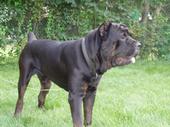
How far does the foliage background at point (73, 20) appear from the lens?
11466 millimetres

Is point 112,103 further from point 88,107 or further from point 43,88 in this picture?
point 88,107

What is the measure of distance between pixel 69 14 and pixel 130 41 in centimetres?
722

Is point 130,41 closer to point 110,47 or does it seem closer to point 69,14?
point 110,47

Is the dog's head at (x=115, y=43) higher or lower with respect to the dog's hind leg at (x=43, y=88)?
higher

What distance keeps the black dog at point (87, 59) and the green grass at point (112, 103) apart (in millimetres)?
538

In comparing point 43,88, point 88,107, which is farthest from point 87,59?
point 43,88

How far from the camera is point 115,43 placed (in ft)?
15.8

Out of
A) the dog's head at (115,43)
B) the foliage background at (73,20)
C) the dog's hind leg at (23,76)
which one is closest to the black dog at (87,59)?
the dog's head at (115,43)

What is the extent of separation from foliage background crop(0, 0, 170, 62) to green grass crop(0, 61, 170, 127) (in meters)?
1.36

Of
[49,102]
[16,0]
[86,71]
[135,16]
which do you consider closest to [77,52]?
[86,71]

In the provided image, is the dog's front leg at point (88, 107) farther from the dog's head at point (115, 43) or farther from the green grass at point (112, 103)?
the dog's head at point (115, 43)

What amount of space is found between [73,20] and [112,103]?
17.7 feet

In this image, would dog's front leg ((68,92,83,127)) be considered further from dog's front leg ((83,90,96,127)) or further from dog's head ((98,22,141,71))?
dog's head ((98,22,141,71))

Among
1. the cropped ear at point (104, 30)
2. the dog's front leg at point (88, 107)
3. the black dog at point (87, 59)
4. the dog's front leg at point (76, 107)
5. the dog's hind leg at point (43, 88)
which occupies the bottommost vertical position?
the dog's hind leg at point (43, 88)
